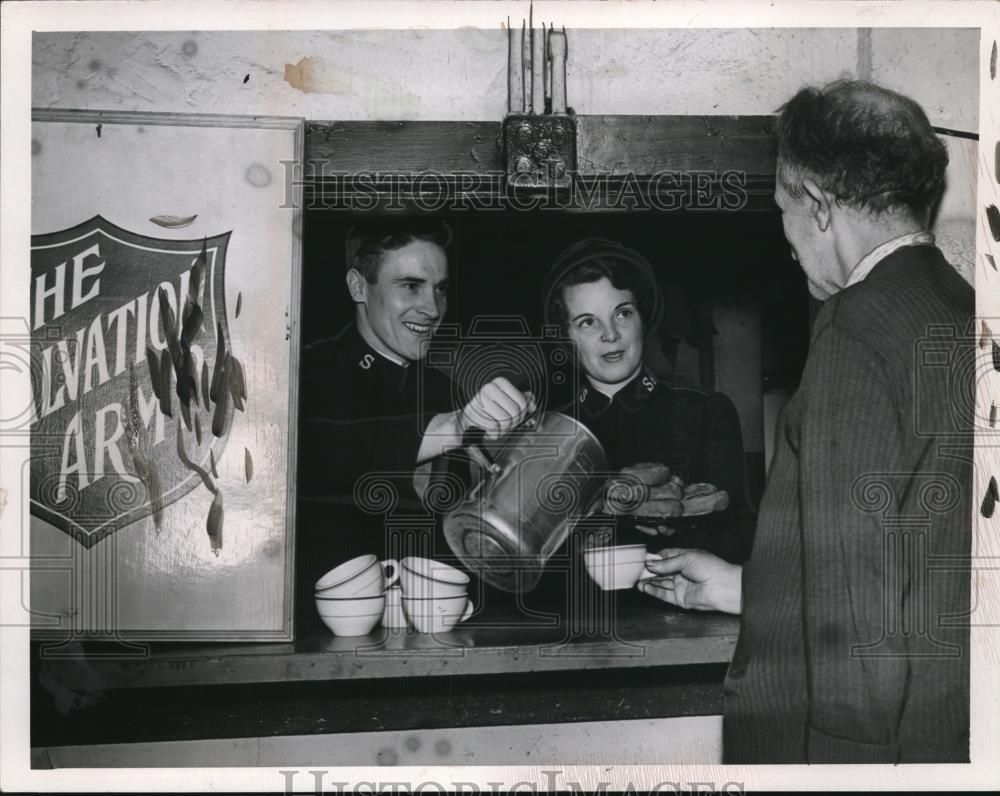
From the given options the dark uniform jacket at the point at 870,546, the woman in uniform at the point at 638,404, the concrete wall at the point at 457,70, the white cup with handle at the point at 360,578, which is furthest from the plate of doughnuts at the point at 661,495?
the concrete wall at the point at 457,70

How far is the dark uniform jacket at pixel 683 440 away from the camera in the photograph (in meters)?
2.11

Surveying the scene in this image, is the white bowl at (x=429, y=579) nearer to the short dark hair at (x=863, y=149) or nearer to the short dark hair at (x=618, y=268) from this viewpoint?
the short dark hair at (x=618, y=268)

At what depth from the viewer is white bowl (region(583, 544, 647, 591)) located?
209cm

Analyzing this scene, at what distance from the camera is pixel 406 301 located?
2.10 metres

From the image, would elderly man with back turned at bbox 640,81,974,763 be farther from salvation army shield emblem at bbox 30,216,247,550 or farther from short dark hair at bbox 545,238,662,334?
salvation army shield emblem at bbox 30,216,247,550

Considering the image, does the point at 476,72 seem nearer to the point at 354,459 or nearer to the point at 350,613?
the point at 354,459

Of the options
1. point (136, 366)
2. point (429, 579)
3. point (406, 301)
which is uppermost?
point (406, 301)

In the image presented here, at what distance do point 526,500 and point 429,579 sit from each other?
0.27 m

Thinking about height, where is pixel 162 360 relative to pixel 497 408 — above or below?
above

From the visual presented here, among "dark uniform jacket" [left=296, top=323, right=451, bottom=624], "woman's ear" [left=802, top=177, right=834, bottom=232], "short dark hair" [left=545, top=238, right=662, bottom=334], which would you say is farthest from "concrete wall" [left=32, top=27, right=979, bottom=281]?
"dark uniform jacket" [left=296, top=323, right=451, bottom=624]

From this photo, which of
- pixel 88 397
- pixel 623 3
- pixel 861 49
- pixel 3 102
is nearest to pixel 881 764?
pixel 861 49

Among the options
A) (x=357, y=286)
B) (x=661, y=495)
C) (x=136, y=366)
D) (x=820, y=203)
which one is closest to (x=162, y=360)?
(x=136, y=366)

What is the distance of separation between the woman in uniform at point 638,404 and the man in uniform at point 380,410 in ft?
0.59

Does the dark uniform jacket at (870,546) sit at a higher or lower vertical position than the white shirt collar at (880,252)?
lower
